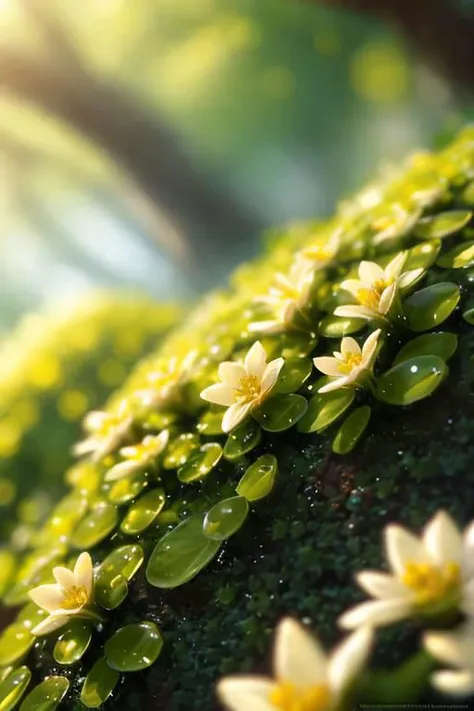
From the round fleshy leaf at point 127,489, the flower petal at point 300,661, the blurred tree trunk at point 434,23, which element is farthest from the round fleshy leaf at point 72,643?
the blurred tree trunk at point 434,23

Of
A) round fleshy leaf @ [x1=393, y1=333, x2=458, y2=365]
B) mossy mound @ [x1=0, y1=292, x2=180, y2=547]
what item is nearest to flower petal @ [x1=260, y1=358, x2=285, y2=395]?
round fleshy leaf @ [x1=393, y1=333, x2=458, y2=365]

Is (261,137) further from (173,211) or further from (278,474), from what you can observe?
(278,474)

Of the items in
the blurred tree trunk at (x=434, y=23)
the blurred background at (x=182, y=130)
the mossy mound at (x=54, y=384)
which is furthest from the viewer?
the blurred background at (x=182, y=130)

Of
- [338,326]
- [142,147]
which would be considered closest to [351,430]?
[338,326]

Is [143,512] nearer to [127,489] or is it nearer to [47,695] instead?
[127,489]

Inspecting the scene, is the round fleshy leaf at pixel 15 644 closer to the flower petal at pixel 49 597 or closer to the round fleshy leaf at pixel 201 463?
the flower petal at pixel 49 597
